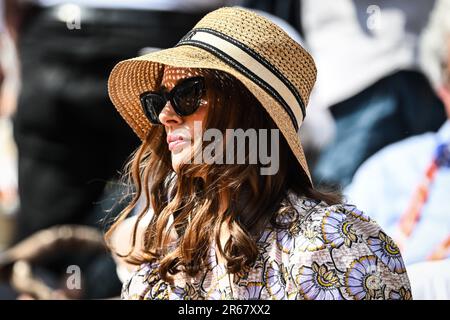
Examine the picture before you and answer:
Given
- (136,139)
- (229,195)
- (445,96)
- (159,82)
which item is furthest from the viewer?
(136,139)

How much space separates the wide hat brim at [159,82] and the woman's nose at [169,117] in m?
0.11

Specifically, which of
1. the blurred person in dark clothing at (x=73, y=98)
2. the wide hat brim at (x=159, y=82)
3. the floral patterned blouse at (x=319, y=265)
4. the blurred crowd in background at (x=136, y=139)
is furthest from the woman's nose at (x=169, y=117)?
the blurred person in dark clothing at (x=73, y=98)

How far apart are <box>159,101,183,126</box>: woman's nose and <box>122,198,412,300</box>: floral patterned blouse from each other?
0.32 m

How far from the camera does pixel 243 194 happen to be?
1.83 meters

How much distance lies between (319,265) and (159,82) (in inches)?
28.1

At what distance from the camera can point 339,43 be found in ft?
11.3

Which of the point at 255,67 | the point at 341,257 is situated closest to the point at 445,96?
the point at 255,67

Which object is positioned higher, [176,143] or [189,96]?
[189,96]

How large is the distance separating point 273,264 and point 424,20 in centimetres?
191

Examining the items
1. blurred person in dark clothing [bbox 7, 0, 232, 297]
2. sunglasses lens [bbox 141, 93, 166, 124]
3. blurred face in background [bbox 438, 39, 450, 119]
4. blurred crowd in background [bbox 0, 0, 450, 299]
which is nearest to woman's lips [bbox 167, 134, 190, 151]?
sunglasses lens [bbox 141, 93, 166, 124]

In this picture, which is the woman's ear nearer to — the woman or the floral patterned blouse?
the woman

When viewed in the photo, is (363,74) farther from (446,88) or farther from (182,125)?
(182,125)

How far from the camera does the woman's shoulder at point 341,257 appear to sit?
162 cm

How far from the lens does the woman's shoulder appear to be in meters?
1.62
